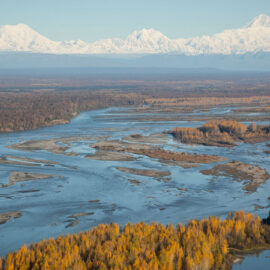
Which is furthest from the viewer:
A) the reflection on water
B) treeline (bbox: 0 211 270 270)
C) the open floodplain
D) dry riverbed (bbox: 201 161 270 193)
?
dry riverbed (bbox: 201 161 270 193)

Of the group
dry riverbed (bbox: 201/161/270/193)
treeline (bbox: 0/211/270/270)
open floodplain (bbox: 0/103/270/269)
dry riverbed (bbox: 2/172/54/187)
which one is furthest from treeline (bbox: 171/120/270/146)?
treeline (bbox: 0/211/270/270)

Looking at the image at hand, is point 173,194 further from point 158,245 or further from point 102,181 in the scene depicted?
point 158,245

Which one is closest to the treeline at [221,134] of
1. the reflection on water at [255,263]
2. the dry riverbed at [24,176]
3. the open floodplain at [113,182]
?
the open floodplain at [113,182]

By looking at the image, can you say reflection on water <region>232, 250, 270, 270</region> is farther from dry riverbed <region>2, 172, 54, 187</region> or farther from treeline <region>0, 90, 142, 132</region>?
treeline <region>0, 90, 142, 132</region>

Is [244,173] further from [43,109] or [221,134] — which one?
[43,109]

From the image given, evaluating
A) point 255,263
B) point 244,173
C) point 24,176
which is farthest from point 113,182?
point 255,263

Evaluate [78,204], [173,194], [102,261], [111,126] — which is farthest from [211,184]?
[111,126]
